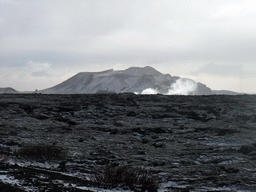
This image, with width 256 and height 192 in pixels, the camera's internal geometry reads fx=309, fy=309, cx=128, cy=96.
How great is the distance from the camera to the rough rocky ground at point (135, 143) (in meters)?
10.0

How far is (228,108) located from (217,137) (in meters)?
12.9

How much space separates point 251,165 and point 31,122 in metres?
15.4

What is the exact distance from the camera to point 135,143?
17.5 m

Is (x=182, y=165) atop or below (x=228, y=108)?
below

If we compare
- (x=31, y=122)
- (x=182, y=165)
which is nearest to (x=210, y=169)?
(x=182, y=165)

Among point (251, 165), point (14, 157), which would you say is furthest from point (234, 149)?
point (14, 157)

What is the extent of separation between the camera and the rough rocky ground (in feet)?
32.9

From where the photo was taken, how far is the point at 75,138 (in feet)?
60.1

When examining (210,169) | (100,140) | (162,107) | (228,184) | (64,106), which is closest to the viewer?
(228,184)

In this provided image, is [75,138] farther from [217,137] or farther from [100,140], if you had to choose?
[217,137]

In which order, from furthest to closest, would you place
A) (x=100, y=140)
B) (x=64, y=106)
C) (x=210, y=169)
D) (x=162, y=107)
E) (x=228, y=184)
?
(x=162, y=107) → (x=64, y=106) → (x=100, y=140) → (x=210, y=169) → (x=228, y=184)

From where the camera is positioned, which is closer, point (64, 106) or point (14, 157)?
point (14, 157)

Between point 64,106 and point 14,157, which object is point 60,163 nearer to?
point 14,157

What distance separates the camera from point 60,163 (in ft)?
40.6
